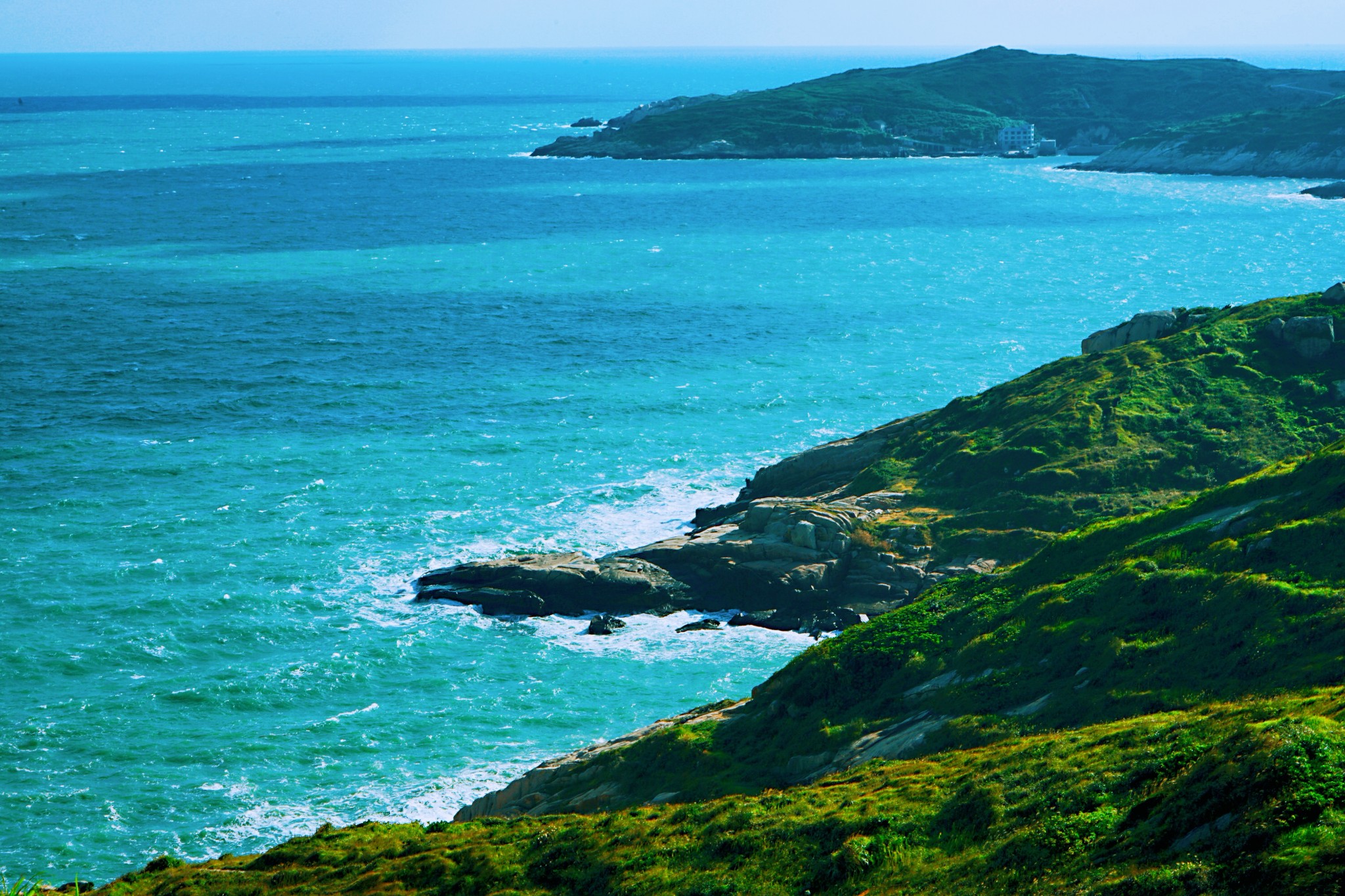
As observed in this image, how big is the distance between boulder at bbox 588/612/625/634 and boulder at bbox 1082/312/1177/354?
3244 centimetres

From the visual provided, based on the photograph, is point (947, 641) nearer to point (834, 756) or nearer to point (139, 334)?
point (834, 756)

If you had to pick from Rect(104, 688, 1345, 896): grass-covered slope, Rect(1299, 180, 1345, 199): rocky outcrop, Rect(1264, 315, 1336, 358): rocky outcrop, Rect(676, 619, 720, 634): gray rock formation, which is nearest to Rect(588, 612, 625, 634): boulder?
Rect(676, 619, 720, 634): gray rock formation

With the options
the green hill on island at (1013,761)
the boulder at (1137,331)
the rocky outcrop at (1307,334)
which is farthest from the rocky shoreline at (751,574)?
the rocky outcrop at (1307,334)

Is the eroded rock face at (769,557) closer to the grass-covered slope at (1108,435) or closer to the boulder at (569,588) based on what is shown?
the boulder at (569,588)

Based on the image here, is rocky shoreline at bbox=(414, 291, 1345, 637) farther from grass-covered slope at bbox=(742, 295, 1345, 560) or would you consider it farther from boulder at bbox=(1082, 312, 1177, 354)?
boulder at bbox=(1082, 312, 1177, 354)

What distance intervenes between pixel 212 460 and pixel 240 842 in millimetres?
38997

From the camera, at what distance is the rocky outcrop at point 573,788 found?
3297 centimetres

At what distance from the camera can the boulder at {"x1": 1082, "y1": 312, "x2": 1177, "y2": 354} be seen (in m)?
67.6

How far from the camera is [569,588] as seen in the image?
5391 centimetres

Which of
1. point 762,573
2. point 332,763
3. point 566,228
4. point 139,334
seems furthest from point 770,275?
point 332,763

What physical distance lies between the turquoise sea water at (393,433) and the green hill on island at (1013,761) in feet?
32.9

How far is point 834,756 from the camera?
103ft

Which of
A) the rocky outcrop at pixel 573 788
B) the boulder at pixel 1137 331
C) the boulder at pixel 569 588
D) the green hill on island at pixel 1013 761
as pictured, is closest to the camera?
the green hill on island at pixel 1013 761

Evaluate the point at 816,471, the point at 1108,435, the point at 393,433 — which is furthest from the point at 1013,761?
the point at 393,433
